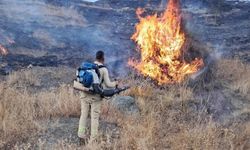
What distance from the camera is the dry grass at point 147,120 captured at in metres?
8.03

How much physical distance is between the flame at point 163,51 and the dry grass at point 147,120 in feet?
2.18

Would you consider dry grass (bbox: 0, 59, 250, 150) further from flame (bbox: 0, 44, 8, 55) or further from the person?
flame (bbox: 0, 44, 8, 55)

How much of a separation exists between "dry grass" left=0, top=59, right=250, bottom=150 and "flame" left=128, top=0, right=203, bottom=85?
26.1 inches

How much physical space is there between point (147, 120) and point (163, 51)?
5.51 metres

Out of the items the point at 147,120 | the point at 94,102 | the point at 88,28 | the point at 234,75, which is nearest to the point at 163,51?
the point at 234,75

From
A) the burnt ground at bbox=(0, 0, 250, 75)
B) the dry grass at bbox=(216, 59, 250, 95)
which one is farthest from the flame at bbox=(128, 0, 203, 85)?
the burnt ground at bbox=(0, 0, 250, 75)

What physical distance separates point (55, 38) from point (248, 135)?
51.6 feet

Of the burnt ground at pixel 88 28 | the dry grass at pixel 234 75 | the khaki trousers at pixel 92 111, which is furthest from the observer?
the burnt ground at pixel 88 28

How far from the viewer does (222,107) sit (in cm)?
1260

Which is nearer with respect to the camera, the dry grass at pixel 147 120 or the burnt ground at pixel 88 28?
the dry grass at pixel 147 120

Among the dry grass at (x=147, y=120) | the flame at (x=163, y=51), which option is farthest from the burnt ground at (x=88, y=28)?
the dry grass at (x=147, y=120)

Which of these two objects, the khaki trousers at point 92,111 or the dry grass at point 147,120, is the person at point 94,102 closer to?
the khaki trousers at point 92,111

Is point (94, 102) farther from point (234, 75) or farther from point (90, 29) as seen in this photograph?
point (90, 29)

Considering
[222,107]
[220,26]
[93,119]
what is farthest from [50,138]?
[220,26]
